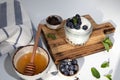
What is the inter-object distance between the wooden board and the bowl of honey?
37 millimetres

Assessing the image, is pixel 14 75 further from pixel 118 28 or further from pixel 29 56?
pixel 118 28

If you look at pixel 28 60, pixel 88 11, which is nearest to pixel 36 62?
pixel 28 60

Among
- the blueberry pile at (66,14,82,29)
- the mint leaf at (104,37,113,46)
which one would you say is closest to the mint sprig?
the mint leaf at (104,37,113,46)

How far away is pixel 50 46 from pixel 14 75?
12 centimetres

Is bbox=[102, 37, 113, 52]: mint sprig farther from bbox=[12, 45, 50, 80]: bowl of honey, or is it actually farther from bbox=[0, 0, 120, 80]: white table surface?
bbox=[12, 45, 50, 80]: bowl of honey

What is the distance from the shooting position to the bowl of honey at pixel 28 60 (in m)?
0.63

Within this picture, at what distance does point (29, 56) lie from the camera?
67 cm

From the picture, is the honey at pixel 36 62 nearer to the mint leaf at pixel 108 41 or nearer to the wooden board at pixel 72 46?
the wooden board at pixel 72 46

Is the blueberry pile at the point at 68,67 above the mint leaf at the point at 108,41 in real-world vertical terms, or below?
below

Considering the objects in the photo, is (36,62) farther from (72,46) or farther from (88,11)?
(88,11)

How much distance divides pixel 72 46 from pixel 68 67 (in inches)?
3.2

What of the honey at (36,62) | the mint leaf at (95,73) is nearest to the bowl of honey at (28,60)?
the honey at (36,62)

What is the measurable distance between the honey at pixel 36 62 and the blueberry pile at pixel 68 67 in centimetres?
A: 4

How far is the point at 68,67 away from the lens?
662 mm
